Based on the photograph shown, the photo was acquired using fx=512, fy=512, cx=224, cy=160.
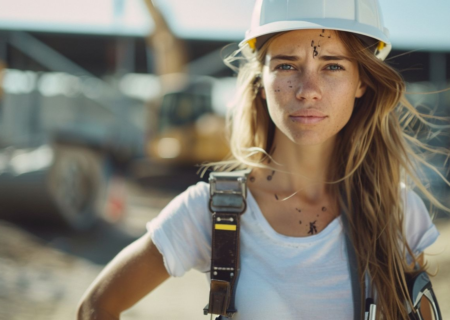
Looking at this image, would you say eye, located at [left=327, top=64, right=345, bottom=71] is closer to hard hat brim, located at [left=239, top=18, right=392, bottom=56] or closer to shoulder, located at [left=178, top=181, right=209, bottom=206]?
hard hat brim, located at [left=239, top=18, right=392, bottom=56]

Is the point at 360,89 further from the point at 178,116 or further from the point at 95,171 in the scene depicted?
the point at 178,116

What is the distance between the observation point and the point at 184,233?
1.78m

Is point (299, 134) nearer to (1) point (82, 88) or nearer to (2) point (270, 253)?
(2) point (270, 253)

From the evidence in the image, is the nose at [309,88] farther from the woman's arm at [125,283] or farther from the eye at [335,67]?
the woman's arm at [125,283]

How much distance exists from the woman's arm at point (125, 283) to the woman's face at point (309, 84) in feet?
2.16

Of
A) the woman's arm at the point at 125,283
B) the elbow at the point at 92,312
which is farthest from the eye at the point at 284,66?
the elbow at the point at 92,312

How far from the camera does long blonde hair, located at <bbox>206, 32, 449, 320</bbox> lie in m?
1.81

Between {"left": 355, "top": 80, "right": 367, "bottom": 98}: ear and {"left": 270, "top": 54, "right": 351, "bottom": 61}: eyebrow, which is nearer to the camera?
{"left": 270, "top": 54, "right": 351, "bottom": 61}: eyebrow

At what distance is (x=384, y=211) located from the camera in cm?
193

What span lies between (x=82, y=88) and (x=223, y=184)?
22.6m

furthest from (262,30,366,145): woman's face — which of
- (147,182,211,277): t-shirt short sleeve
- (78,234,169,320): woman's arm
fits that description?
(78,234,169,320): woman's arm

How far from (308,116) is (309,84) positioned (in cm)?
11

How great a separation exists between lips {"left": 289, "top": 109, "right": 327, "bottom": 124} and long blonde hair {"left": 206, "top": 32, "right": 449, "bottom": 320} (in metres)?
0.25

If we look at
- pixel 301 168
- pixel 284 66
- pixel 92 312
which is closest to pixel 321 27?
pixel 284 66
